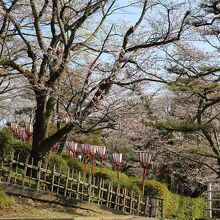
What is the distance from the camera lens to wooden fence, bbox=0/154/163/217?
11266 millimetres

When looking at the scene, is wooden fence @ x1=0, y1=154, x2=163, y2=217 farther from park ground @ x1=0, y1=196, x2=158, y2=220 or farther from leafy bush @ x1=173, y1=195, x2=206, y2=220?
leafy bush @ x1=173, y1=195, x2=206, y2=220

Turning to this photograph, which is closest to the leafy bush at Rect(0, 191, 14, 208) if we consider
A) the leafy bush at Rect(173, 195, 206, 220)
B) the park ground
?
the park ground

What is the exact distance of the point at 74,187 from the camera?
13.4 meters

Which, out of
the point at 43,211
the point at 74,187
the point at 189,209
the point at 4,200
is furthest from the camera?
the point at 189,209

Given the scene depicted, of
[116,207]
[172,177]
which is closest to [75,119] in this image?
[116,207]

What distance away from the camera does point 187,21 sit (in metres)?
13.3

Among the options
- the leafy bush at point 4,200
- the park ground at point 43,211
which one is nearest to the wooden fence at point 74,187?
the park ground at point 43,211

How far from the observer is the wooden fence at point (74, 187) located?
1127 centimetres

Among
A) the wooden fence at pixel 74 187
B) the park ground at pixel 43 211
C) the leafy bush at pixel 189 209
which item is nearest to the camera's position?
the park ground at pixel 43 211

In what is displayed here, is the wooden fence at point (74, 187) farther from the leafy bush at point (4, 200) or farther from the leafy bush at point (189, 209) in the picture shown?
the leafy bush at point (189, 209)

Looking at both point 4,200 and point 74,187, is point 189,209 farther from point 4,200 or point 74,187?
point 4,200

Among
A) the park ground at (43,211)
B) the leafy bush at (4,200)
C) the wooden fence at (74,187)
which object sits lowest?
the park ground at (43,211)

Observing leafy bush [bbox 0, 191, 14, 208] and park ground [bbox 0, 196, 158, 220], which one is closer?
park ground [bbox 0, 196, 158, 220]

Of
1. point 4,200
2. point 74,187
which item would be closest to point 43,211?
point 4,200
